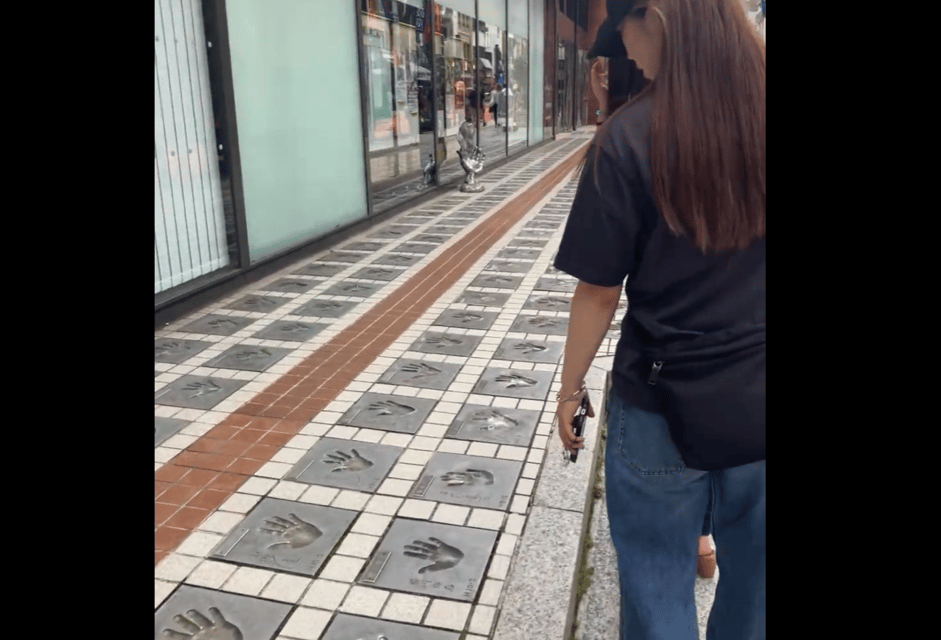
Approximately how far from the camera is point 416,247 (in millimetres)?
8812

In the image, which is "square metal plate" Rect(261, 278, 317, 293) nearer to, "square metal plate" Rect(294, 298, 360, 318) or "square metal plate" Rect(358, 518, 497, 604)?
"square metal plate" Rect(294, 298, 360, 318)

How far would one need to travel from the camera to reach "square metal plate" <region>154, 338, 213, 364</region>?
210 inches

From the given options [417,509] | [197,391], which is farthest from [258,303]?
[417,509]

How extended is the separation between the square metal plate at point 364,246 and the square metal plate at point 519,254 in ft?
4.96

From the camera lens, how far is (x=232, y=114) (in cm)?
676

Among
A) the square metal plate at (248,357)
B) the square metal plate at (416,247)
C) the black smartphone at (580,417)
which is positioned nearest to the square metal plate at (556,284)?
the square metal plate at (416,247)
